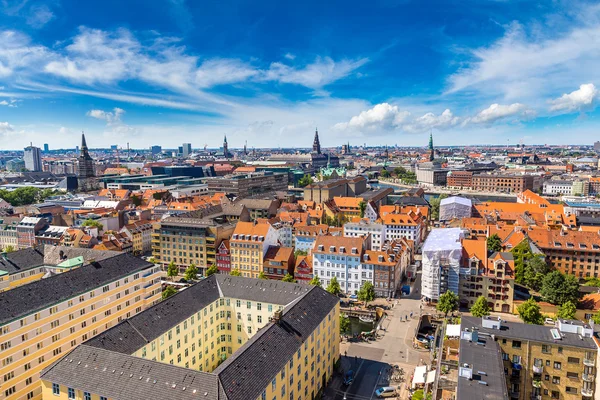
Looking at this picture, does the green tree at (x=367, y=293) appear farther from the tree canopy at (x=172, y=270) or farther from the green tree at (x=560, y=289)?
the tree canopy at (x=172, y=270)

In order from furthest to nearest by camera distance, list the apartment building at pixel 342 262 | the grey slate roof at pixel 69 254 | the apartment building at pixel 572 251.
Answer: the apartment building at pixel 572 251, the apartment building at pixel 342 262, the grey slate roof at pixel 69 254

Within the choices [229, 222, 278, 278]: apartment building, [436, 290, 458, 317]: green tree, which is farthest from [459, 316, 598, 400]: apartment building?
[229, 222, 278, 278]: apartment building

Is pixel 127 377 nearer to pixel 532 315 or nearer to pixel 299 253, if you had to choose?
pixel 532 315

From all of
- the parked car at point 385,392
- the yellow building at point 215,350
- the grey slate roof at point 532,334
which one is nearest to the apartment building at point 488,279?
the grey slate roof at point 532,334

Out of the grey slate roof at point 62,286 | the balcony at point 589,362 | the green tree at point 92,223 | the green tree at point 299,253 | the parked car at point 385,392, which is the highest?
the grey slate roof at point 62,286

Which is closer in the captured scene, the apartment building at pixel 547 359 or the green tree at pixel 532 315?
the apartment building at pixel 547 359

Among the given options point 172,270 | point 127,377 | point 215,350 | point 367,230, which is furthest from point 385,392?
point 367,230
